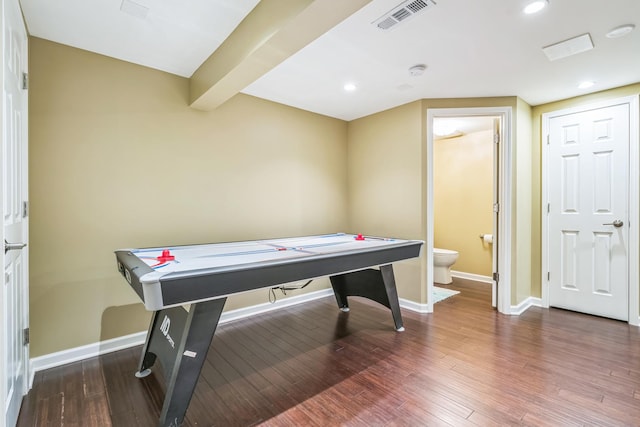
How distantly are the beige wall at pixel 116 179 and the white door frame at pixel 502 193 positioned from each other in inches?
69.0

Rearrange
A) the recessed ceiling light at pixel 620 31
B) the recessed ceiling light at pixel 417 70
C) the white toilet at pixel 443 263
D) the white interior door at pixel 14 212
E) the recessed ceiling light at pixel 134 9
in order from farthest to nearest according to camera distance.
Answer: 1. the white toilet at pixel 443 263
2. the recessed ceiling light at pixel 417 70
3. the recessed ceiling light at pixel 620 31
4. the recessed ceiling light at pixel 134 9
5. the white interior door at pixel 14 212

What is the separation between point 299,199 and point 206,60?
5.75 feet

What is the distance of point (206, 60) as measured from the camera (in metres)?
2.44

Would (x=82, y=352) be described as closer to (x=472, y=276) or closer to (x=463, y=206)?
(x=472, y=276)

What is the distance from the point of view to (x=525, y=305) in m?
3.41

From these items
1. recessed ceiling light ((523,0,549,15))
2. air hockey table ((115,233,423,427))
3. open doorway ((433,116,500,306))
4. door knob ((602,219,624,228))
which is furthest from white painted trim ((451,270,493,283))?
recessed ceiling light ((523,0,549,15))

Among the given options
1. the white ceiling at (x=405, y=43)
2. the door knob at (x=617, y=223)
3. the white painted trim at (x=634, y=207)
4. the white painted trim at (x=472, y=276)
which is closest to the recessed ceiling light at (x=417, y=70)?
the white ceiling at (x=405, y=43)

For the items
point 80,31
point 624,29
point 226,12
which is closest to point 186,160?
point 80,31

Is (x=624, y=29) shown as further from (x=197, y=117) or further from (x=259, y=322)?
(x=259, y=322)

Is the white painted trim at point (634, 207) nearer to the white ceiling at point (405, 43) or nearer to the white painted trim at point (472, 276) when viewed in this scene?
the white ceiling at point (405, 43)

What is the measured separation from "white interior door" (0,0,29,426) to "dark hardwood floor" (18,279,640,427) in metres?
0.28

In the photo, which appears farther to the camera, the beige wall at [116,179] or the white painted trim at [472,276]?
the white painted trim at [472,276]

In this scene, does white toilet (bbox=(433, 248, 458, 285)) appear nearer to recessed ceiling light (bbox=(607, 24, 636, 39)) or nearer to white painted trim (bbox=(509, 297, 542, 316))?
white painted trim (bbox=(509, 297, 542, 316))

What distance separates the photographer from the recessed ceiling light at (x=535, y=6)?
1.69 m
